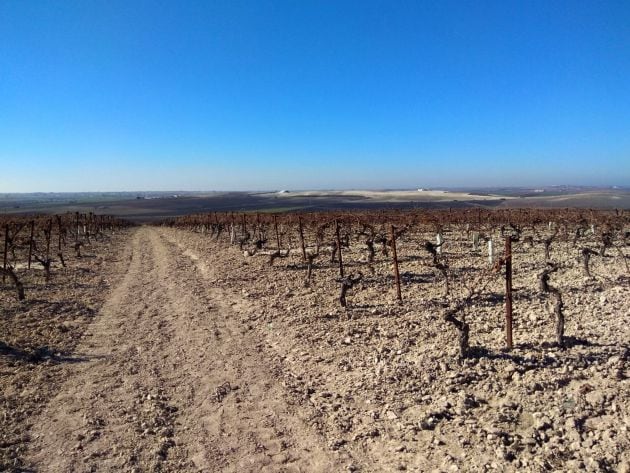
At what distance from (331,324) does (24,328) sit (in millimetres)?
6296

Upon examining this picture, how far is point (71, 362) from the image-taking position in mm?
7086

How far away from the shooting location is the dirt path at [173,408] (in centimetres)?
445

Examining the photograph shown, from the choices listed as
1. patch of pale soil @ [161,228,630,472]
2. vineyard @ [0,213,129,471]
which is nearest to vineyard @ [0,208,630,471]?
patch of pale soil @ [161,228,630,472]

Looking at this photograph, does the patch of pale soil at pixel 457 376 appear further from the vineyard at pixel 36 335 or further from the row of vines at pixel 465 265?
the vineyard at pixel 36 335

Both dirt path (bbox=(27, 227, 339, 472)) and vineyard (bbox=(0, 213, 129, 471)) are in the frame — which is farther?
vineyard (bbox=(0, 213, 129, 471))

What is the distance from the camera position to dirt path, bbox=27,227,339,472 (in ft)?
14.6

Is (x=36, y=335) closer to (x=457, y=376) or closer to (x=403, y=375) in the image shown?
(x=403, y=375)

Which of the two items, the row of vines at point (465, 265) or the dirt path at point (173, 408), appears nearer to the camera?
the dirt path at point (173, 408)

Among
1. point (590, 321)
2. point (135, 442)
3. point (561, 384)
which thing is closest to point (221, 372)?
point (135, 442)

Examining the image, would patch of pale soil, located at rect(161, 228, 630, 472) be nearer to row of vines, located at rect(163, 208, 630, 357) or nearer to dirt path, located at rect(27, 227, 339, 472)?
row of vines, located at rect(163, 208, 630, 357)

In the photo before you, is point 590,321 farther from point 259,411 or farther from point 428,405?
point 259,411

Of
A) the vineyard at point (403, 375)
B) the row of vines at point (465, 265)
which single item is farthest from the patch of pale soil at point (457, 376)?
the row of vines at point (465, 265)

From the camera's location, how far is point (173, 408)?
5.52 meters

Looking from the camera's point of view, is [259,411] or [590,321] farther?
[590,321]
